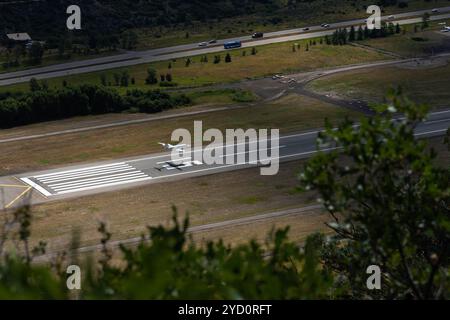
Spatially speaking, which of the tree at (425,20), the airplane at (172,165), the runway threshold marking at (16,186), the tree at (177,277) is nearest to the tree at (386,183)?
the tree at (177,277)

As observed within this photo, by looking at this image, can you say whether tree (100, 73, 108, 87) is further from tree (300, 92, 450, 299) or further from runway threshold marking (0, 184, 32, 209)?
tree (300, 92, 450, 299)

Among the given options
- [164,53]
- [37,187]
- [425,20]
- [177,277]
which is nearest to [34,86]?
[164,53]

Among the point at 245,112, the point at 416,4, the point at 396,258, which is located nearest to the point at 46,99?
the point at 245,112

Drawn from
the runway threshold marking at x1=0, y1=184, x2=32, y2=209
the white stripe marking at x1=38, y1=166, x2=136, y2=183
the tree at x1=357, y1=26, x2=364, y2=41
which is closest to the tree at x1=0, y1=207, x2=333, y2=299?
the runway threshold marking at x1=0, y1=184, x2=32, y2=209

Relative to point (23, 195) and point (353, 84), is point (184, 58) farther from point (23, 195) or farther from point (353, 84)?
point (23, 195)

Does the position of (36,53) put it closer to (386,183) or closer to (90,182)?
(90,182)

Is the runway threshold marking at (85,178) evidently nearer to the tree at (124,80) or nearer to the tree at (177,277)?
the tree at (124,80)

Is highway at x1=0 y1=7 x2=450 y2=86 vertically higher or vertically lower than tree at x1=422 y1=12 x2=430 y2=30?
lower
